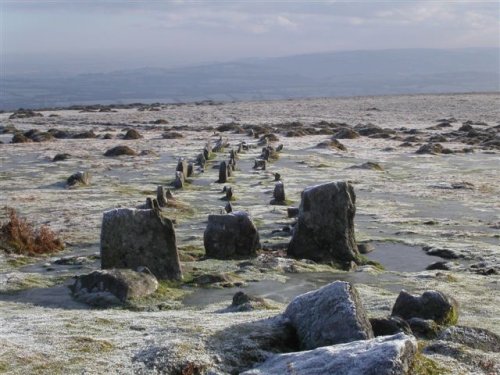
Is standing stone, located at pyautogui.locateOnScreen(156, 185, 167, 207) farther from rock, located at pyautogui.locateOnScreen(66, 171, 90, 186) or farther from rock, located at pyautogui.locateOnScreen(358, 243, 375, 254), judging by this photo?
rock, located at pyautogui.locateOnScreen(358, 243, 375, 254)

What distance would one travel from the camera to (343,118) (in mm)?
85375

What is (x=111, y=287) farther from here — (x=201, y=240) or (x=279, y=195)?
(x=279, y=195)

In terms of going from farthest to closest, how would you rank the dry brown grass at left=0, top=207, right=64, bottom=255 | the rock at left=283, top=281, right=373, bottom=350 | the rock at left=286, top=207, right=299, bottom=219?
the rock at left=286, top=207, right=299, bottom=219, the dry brown grass at left=0, top=207, right=64, bottom=255, the rock at left=283, top=281, right=373, bottom=350

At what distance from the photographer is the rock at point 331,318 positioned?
10.4 meters

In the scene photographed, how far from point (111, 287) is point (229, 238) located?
504 centimetres

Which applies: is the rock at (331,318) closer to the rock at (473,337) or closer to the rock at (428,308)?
the rock at (473,337)

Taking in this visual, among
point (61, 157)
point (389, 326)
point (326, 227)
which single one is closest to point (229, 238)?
point (326, 227)

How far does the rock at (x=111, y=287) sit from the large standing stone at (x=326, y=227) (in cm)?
520

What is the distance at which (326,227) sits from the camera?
1897cm

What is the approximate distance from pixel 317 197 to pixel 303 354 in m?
9.80

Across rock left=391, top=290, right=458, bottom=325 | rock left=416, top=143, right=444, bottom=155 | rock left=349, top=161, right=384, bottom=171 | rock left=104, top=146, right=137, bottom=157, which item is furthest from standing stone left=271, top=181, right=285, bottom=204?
rock left=416, top=143, right=444, bottom=155

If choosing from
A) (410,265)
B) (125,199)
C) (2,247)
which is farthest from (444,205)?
(2,247)

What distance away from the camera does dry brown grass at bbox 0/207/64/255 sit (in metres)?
18.6

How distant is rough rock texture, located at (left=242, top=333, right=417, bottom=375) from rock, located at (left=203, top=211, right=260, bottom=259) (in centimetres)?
906
